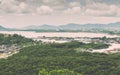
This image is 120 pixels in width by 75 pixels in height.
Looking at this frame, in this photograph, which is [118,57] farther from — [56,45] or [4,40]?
[4,40]

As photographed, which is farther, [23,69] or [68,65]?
[68,65]

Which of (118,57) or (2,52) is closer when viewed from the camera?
(118,57)

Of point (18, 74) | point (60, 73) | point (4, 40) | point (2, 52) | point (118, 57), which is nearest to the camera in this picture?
point (60, 73)

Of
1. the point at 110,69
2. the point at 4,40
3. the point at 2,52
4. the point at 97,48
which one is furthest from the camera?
the point at 4,40

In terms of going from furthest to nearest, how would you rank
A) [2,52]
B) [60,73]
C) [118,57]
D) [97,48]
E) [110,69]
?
1. [97,48]
2. [2,52]
3. [118,57]
4. [110,69]
5. [60,73]

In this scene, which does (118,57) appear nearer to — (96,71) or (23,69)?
(96,71)

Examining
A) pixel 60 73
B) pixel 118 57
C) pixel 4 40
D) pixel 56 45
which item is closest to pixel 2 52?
pixel 56 45

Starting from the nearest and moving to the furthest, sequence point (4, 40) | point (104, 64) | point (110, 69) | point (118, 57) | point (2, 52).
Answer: point (110, 69) < point (104, 64) < point (118, 57) < point (2, 52) < point (4, 40)

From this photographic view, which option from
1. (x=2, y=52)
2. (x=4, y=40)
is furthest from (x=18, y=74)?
(x=4, y=40)
